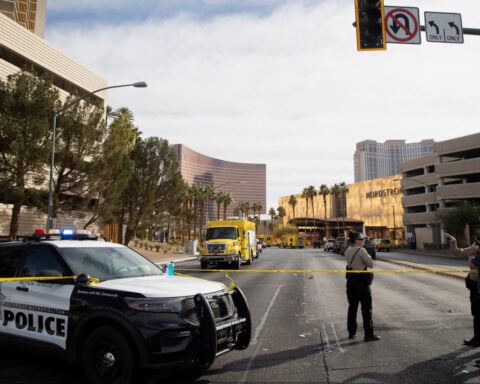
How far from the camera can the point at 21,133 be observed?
76.3 feet

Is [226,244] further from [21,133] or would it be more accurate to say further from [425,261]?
[425,261]

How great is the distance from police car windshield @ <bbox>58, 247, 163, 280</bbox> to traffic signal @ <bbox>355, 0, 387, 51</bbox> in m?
5.87

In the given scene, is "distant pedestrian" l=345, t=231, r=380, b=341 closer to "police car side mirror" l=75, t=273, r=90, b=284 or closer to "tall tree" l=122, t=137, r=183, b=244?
"police car side mirror" l=75, t=273, r=90, b=284

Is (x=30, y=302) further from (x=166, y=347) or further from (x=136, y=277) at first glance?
(x=166, y=347)

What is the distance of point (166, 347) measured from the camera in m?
4.38

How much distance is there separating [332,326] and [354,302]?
4.32 feet

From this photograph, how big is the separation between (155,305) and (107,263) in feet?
5.11

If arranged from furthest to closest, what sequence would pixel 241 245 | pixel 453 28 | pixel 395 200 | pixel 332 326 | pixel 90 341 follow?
pixel 395 200, pixel 241 245, pixel 453 28, pixel 332 326, pixel 90 341

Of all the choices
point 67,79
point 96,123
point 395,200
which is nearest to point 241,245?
point 96,123

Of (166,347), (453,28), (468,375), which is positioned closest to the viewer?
(166,347)

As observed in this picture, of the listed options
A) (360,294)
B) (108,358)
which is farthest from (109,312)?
(360,294)

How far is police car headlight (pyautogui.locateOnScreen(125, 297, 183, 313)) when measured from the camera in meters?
4.47

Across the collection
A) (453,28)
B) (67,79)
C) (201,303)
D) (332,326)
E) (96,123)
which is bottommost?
(332,326)

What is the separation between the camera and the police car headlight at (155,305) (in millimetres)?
4469
